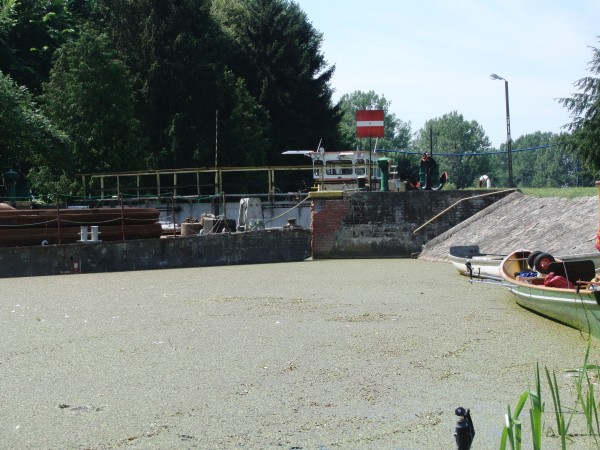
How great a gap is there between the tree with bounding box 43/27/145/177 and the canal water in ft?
64.0

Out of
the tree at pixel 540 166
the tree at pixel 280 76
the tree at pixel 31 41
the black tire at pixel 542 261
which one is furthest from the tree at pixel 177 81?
the tree at pixel 540 166

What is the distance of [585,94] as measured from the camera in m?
35.4

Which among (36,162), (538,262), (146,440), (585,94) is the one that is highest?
(585,94)

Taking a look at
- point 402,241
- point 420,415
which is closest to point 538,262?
point 420,415

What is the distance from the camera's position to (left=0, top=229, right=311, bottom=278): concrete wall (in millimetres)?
20797

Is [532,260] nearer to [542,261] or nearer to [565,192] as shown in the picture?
[542,261]

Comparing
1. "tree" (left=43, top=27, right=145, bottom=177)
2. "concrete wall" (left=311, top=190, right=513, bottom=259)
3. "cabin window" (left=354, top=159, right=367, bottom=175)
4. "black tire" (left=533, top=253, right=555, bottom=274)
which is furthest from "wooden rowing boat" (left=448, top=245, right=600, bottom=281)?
"tree" (left=43, top=27, right=145, bottom=177)

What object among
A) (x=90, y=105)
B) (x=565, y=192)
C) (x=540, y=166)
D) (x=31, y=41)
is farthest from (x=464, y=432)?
(x=540, y=166)

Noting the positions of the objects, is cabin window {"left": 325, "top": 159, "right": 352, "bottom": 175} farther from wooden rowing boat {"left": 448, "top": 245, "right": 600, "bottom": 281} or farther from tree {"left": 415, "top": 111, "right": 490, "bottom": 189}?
tree {"left": 415, "top": 111, "right": 490, "bottom": 189}

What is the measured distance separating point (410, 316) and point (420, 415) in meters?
5.32

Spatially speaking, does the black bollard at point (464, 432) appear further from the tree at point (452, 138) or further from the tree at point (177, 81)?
the tree at point (452, 138)

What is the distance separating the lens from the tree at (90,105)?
34625 mm

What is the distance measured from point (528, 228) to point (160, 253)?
26.8 feet

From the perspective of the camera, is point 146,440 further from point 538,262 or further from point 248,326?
point 538,262
